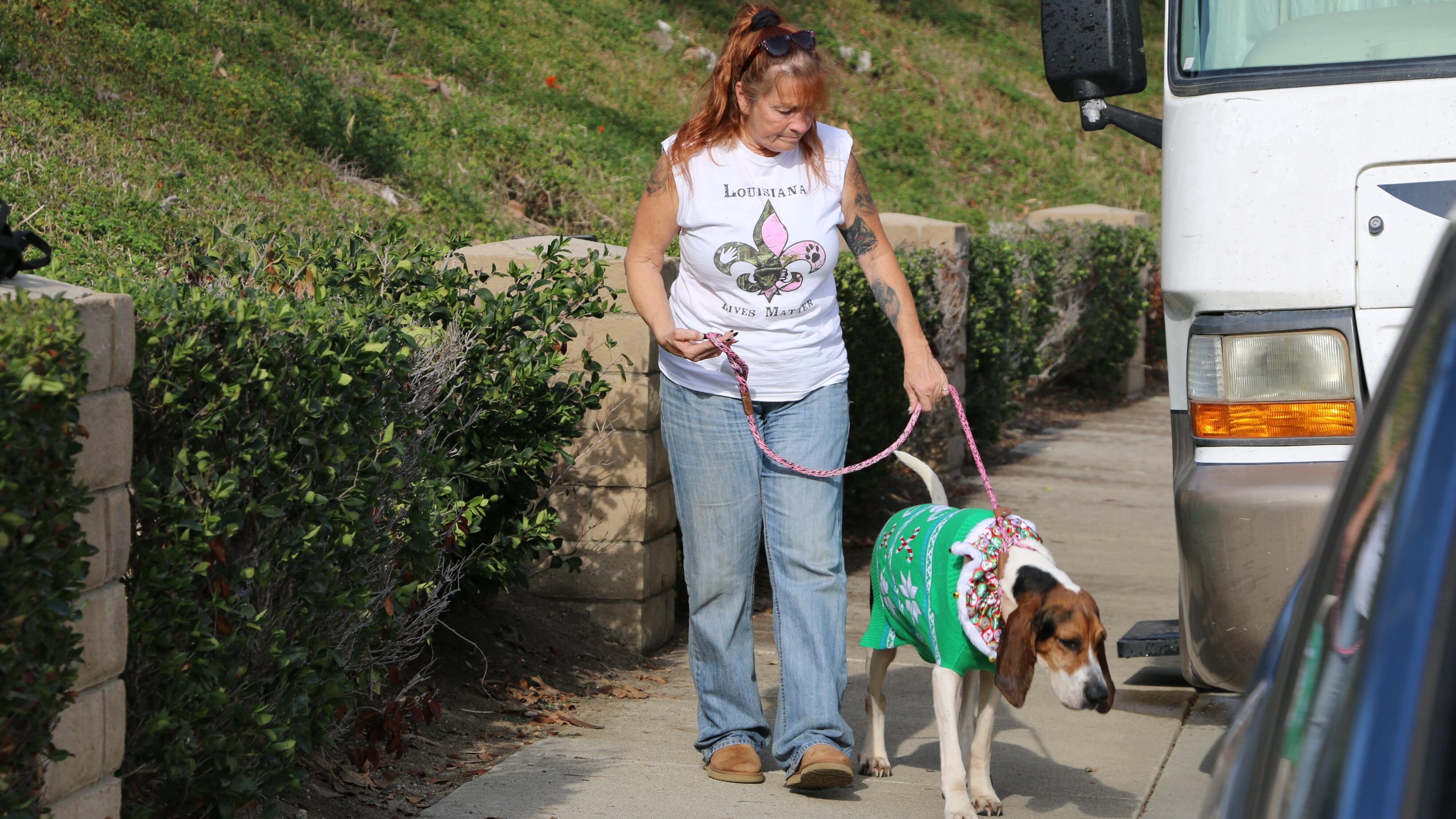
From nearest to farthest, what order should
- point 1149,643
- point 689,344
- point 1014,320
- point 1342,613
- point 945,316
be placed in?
point 1342,613 < point 689,344 < point 1149,643 < point 945,316 < point 1014,320

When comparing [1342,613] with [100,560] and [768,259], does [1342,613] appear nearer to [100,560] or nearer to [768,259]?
[100,560]

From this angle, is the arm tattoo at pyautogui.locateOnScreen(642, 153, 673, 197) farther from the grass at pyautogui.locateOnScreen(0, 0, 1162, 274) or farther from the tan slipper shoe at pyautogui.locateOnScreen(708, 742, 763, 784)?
the tan slipper shoe at pyautogui.locateOnScreen(708, 742, 763, 784)

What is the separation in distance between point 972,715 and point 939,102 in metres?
21.5

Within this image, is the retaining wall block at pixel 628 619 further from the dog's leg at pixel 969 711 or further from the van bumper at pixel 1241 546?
the van bumper at pixel 1241 546

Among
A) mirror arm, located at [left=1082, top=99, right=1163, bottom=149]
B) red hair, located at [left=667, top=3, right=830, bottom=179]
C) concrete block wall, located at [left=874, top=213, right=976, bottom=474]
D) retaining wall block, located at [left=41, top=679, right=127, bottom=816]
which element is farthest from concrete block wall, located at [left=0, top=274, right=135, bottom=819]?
concrete block wall, located at [left=874, top=213, right=976, bottom=474]

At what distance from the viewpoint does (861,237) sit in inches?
170

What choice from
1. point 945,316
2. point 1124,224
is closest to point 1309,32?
point 945,316

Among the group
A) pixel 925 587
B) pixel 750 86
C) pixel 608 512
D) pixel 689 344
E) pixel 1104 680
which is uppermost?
pixel 750 86

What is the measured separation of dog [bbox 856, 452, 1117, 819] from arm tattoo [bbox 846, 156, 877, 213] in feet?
2.42

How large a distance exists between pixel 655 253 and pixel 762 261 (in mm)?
340

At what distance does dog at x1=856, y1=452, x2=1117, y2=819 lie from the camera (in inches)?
145

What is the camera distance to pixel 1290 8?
407cm

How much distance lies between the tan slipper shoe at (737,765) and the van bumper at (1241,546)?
1279 millimetres

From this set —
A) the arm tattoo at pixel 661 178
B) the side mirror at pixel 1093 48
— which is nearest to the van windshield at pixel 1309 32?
the side mirror at pixel 1093 48
